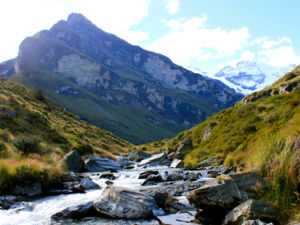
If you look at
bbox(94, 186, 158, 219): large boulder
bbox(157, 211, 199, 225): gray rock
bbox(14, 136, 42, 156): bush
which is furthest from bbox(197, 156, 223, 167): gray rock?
bbox(157, 211, 199, 225): gray rock

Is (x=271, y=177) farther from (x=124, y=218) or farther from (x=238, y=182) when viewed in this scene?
(x=124, y=218)

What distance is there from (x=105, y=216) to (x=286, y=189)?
773cm

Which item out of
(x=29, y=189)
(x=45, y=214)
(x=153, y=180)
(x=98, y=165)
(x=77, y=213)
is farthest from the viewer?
(x=98, y=165)

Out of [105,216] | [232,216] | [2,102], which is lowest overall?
[105,216]

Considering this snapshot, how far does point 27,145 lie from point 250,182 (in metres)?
24.5

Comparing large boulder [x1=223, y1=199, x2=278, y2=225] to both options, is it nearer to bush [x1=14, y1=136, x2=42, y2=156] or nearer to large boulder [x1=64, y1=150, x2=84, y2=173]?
bush [x1=14, y1=136, x2=42, y2=156]

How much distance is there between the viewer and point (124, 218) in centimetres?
1190

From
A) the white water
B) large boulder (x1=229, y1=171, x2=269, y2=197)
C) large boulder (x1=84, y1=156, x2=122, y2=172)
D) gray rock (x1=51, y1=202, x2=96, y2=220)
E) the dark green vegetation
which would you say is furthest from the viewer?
large boulder (x1=84, y1=156, x2=122, y2=172)

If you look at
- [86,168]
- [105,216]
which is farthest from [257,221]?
[86,168]

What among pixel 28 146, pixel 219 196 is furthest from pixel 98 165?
pixel 219 196

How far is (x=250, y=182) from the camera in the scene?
9875mm

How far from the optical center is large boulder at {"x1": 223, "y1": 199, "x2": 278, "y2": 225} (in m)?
8.09

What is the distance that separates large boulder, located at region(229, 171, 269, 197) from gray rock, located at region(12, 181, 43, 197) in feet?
43.0

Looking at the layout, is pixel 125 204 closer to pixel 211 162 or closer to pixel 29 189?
pixel 29 189
